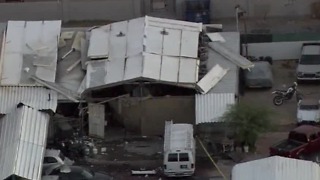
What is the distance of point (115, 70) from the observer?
36438 mm

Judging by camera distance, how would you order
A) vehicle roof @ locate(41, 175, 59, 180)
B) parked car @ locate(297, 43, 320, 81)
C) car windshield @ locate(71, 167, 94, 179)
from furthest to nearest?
parked car @ locate(297, 43, 320, 81)
car windshield @ locate(71, 167, 94, 179)
vehicle roof @ locate(41, 175, 59, 180)

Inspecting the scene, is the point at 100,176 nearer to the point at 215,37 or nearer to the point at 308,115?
the point at 308,115

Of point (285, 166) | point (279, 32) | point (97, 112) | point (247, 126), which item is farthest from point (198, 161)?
point (279, 32)

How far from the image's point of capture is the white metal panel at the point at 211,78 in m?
35.7

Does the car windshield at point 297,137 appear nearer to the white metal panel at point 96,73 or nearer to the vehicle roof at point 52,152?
the white metal panel at point 96,73

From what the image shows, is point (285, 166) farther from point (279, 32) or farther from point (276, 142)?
point (279, 32)

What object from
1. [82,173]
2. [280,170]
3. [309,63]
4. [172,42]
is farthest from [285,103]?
[280,170]

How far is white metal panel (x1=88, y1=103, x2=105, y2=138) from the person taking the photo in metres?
A: 36.2

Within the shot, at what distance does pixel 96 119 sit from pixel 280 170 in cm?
1019

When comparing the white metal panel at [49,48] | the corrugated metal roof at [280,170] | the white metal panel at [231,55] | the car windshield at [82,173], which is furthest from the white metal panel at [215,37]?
the corrugated metal roof at [280,170]

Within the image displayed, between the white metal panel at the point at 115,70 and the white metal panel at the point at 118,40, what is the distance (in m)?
0.25

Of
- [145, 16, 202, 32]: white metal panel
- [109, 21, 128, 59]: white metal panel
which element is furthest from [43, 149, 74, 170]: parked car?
[145, 16, 202, 32]: white metal panel

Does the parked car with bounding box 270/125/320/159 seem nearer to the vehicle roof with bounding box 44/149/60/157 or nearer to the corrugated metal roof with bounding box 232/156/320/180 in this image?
the corrugated metal roof with bounding box 232/156/320/180

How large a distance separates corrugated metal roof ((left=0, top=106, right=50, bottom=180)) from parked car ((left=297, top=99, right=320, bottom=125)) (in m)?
9.12
